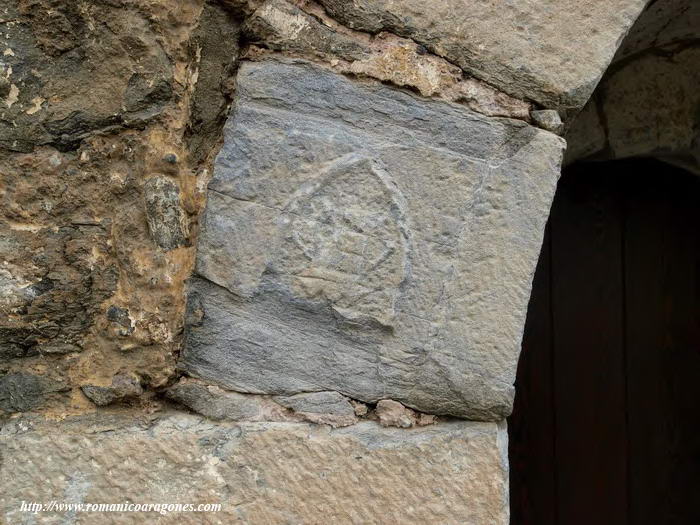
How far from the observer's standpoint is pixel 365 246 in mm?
924

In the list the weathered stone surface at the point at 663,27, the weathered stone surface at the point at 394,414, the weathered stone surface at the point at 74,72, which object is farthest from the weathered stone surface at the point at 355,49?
the weathered stone surface at the point at 663,27

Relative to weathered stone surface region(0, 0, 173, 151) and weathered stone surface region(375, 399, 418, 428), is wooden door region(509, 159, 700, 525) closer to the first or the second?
weathered stone surface region(375, 399, 418, 428)

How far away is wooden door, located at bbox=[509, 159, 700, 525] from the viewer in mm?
1596

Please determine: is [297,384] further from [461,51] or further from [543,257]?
[543,257]

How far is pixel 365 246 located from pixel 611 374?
964 millimetres

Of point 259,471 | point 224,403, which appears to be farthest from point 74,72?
point 259,471

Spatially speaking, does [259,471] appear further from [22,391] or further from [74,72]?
[74,72]

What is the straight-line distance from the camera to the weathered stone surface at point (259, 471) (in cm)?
88

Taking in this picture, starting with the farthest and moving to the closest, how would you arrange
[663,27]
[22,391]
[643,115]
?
[643,115] < [663,27] < [22,391]

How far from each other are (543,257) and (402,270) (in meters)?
0.81

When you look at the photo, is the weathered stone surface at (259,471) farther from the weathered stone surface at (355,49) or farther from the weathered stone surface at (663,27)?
the weathered stone surface at (663,27)

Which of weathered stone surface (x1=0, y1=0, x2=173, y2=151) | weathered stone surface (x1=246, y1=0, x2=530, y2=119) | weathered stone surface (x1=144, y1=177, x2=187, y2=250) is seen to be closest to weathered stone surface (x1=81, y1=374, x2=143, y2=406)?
weathered stone surface (x1=144, y1=177, x2=187, y2=250)

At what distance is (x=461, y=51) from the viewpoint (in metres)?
0.95

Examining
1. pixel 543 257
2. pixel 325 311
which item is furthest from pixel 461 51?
pixel 543 257
